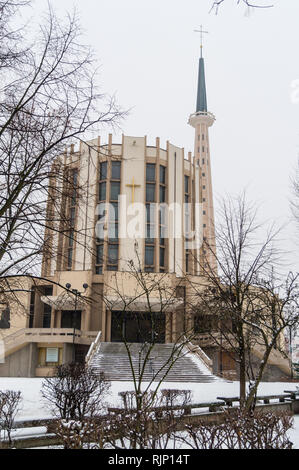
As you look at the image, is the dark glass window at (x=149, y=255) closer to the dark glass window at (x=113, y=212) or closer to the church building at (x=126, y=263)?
the church building at (x=126, y=263)

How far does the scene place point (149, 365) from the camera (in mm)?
28766

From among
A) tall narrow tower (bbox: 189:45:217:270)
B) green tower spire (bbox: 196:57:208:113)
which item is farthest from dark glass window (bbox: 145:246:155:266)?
green tower spire (bbox: 196:57:208:113)

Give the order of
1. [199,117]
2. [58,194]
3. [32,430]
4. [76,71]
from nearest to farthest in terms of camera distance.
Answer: [76,71] → [58,194] → [32,430] → [199,117]

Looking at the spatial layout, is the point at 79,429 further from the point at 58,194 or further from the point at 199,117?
the point at 199,117

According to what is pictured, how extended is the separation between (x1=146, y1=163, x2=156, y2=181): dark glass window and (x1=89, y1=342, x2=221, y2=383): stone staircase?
2212 cm

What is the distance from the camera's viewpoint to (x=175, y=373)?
28.4 meters

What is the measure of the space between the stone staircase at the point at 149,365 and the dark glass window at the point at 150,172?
871 inches

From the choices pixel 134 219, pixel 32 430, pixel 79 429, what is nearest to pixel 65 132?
pixel 79 429

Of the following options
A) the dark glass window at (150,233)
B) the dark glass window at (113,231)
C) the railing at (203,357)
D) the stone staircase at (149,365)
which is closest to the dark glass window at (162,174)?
the dark glass window at (150,233)

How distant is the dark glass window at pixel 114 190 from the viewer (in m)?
49.2

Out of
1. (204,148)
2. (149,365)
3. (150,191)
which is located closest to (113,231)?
(150,191)

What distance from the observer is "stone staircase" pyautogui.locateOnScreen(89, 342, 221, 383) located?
27453mm
